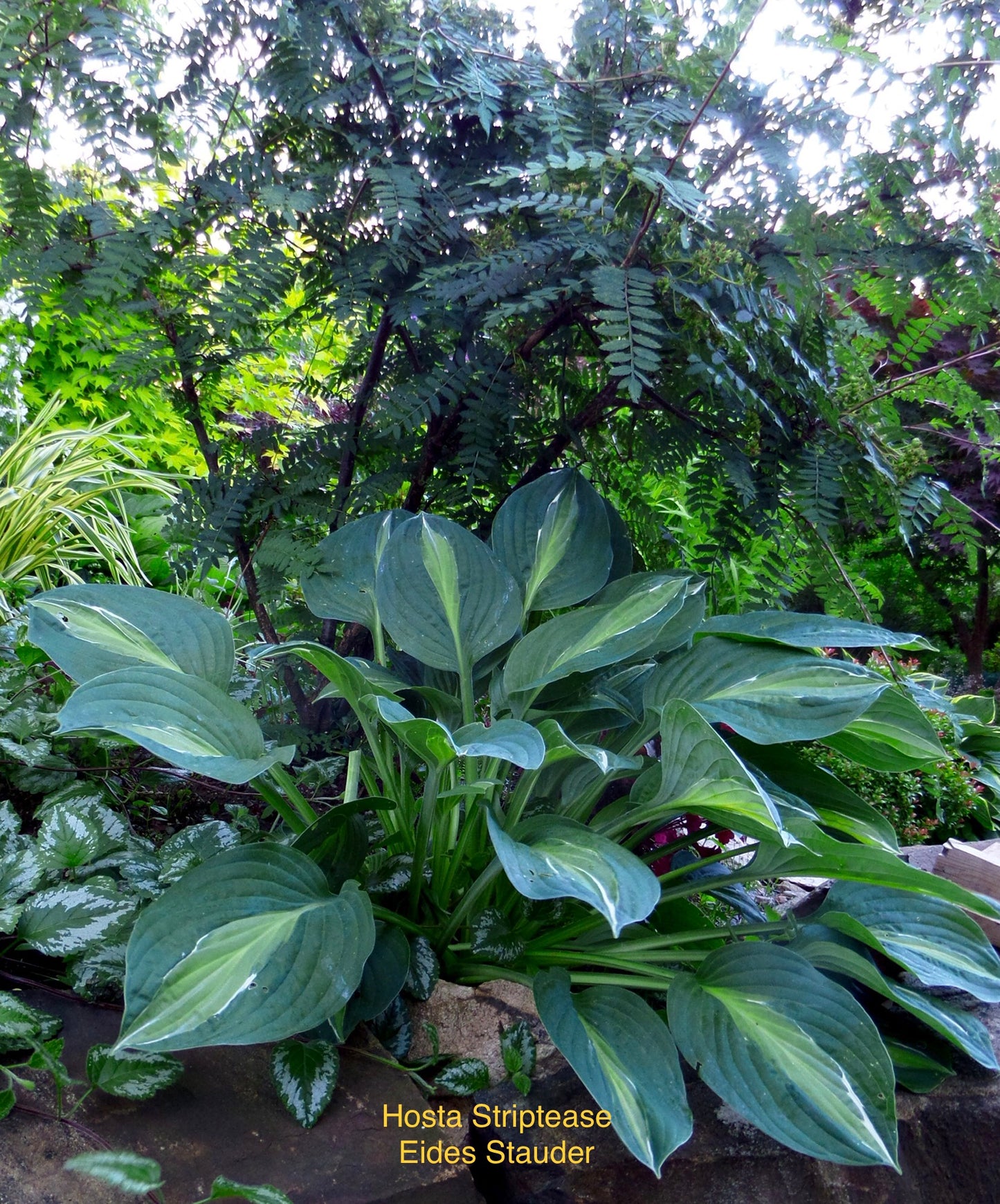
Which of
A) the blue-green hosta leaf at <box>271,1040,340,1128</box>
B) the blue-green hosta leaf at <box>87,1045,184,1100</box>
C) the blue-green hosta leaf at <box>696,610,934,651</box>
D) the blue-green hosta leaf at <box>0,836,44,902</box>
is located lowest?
the blue-green hosta leaf at <box>271,1040,340,1128</box>

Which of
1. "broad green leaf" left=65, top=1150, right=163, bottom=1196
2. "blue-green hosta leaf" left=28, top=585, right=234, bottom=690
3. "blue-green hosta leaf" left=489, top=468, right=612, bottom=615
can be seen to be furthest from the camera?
"blue-green hosta leaf" left=489, top=468, right=612, bottom=615

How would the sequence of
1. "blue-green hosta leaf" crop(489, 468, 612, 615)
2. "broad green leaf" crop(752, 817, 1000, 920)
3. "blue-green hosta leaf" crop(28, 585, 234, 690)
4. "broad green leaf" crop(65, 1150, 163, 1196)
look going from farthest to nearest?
"blue-green hosta leaf" crop(489, 468, 612, 615) → "blue-green hosta leaf" crop(28, 585, 234, 690) → "broad green leaf" crop(752, 817, 1000, 920) → "broad green leaf" crop(65, 1150, 163, 1196)

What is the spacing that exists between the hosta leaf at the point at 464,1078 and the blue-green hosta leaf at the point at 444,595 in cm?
59

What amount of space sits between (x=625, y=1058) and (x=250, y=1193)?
470mm

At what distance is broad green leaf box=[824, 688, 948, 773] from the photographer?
4.15 feet

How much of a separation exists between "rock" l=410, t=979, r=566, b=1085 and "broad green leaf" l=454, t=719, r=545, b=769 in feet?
1.54

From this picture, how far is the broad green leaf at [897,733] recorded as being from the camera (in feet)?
4.15

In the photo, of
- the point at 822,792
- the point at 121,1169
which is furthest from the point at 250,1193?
the point at 822,792

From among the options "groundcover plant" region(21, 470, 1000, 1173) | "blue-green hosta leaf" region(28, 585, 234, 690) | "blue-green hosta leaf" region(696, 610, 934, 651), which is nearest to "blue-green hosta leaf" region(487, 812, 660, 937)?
"groundcover plant" region(21, 470, 1000, 1173)

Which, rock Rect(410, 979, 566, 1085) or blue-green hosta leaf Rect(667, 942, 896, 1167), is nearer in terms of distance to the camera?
blue-green hosta leaf Rect(667, 942, 896, 1167)

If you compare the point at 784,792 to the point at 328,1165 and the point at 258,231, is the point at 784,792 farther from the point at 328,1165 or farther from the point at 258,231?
the point at 258,231

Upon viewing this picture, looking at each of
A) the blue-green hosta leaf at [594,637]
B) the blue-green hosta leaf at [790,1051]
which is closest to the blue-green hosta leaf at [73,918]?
the blue-green hosta leaf at [594,637]

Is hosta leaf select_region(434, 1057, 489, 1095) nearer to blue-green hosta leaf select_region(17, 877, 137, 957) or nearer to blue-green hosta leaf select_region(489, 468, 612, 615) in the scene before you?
blue-green hosta leaf select_region(17, 877, 137, 957)

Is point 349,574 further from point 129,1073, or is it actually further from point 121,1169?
point 121,1169
